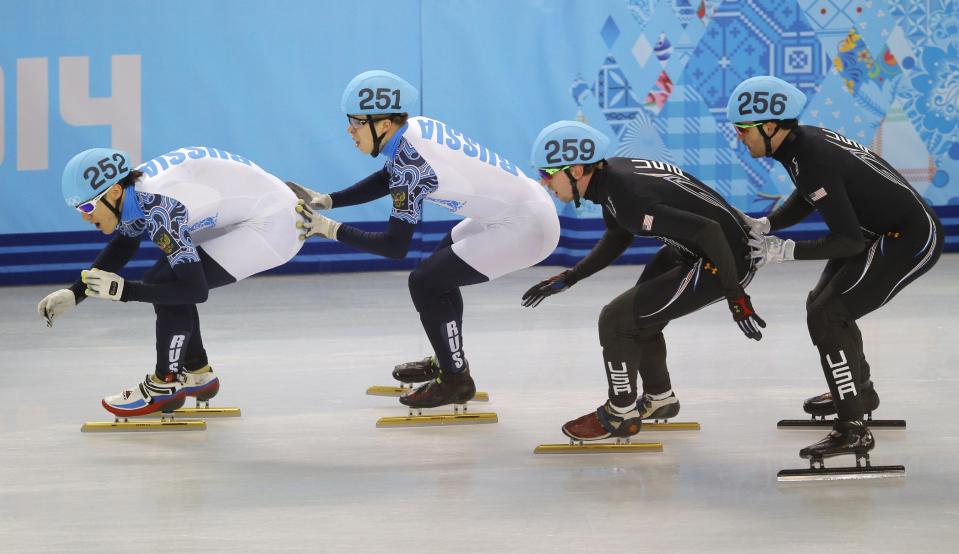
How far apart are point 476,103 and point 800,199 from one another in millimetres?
5804

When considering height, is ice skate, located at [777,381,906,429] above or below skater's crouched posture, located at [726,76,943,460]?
below

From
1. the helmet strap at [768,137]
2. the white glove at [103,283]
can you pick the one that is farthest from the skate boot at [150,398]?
the helmet strap at [768,137]

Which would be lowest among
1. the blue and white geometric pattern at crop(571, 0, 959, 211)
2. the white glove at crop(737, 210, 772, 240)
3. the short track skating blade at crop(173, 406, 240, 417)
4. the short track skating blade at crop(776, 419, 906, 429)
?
the short track skating blade at crop(173, 406, 240, 417)

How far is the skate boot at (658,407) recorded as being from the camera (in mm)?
5582

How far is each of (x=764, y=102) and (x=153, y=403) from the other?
9.80 ft

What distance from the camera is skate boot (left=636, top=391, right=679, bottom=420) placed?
5.58 meters

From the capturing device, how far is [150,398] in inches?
234

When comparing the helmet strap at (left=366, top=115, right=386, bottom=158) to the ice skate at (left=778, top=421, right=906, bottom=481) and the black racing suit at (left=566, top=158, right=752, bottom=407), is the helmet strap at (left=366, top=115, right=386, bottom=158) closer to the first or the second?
the black racing suit at (left=566, top=158, right=752, bottom=407)

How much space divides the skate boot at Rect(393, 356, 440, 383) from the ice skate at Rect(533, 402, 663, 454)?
1.09 meters

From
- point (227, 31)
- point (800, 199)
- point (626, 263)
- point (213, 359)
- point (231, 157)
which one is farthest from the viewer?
point (626, 263)

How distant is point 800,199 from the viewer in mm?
5418

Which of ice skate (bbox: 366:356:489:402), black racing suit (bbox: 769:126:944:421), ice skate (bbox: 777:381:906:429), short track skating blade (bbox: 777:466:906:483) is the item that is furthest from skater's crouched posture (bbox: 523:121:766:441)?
ice skate (bbox: 366:356:489:402)

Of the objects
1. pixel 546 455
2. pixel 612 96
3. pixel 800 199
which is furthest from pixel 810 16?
pixel 546 455

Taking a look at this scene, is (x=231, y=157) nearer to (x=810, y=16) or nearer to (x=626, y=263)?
(x=626, y=263)
